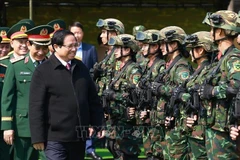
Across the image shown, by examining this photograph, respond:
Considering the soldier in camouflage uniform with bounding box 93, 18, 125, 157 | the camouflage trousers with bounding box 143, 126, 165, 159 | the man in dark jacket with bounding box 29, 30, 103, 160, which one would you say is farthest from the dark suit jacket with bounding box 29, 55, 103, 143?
the soldier in camouflage uniform with bounding box 93, 18, 125, 157

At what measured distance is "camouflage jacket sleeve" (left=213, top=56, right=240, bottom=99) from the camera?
697 cm

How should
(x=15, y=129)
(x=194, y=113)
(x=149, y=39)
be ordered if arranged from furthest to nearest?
(x=149, y=39)
(x=15, y=129)
(x=194, y=113)

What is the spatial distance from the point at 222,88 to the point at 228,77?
12cm

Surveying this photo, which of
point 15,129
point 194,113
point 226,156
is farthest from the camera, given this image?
point 15,129

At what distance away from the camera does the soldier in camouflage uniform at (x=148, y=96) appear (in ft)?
30.8

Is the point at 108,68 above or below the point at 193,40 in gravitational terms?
below

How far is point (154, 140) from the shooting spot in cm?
944

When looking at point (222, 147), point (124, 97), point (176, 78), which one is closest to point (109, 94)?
point (124, 97)

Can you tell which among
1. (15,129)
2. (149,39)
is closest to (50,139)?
(15,129)

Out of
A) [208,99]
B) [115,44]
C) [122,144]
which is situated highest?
[115,44]

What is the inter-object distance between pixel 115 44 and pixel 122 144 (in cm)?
136

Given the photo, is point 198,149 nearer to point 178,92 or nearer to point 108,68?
point 178,92

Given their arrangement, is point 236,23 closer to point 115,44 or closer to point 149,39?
point 149,39

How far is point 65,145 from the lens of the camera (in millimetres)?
7418
